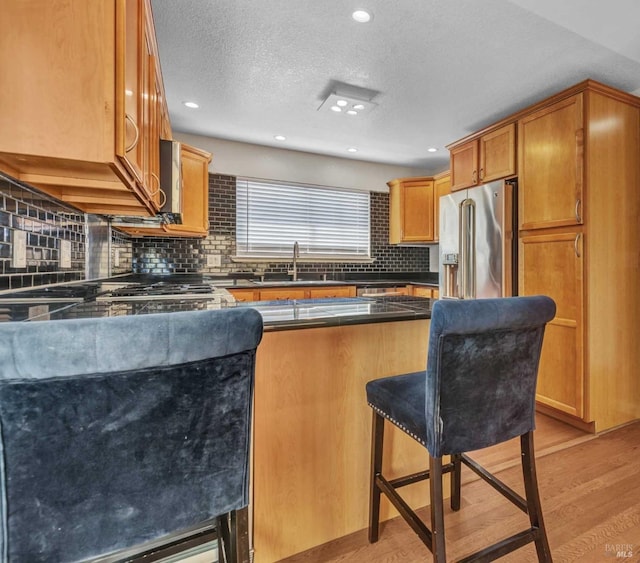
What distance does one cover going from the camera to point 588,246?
91.2 inches

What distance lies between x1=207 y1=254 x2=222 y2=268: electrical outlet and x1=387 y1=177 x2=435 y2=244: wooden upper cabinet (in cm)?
230

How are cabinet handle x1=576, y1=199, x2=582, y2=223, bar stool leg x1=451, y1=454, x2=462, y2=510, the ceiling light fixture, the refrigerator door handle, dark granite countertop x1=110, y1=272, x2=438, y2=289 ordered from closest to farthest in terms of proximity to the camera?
bar stool leg x1=451, y1=454, x2=462, y2=510 → cabinet handle x1=576, y1=199, x2=582, y2=223 → the ceiling light fixture → the refrigerator door handle → dark granite countertop x1=110, y1=272, x2=438, y2=289

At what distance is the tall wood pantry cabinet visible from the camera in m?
2.34

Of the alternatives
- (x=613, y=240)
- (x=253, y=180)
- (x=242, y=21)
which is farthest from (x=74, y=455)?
(x=253, y=180)

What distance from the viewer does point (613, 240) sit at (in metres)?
2.43

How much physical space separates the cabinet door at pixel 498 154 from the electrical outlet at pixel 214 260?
279 cm

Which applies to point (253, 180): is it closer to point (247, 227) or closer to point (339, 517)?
point (247, 227)

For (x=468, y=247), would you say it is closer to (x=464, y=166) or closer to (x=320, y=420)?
(x=464, y=166)

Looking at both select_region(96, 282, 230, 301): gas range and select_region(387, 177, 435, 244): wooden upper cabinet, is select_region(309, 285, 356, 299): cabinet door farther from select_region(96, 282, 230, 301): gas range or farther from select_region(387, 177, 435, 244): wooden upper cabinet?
select_region(96, 282, 230, 301): gas range

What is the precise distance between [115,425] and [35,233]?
117cm

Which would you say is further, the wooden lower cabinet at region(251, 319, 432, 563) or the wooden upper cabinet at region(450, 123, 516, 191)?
the wooden upper cabinet at region(450, 123, 516, 191)

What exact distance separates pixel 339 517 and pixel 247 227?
3.21 metres

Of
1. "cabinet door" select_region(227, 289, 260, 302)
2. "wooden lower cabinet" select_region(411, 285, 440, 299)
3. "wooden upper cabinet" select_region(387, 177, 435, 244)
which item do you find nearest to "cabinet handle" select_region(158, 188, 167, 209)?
"cabinet door" select_region(227, 289, 260, 302)

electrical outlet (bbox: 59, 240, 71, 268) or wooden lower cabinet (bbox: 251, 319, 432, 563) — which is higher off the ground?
electrical outlet (bbox: 59, 240, 71, 268)
